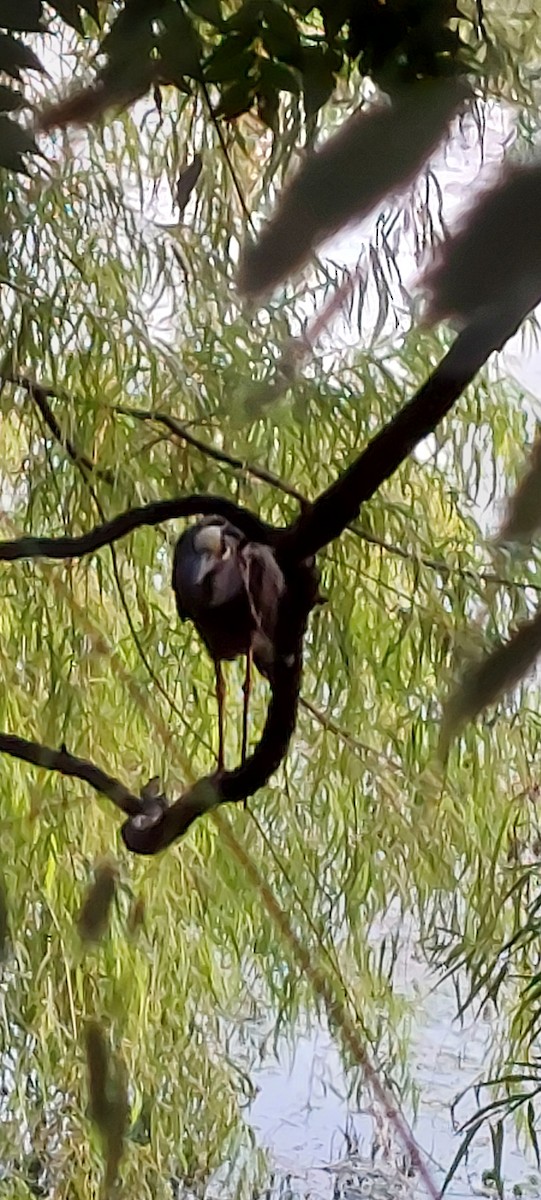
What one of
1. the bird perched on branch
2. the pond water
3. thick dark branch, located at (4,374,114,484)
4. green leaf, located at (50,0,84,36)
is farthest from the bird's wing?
green leaf, located at (50,0,84,36)

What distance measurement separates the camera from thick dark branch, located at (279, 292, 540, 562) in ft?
1.87

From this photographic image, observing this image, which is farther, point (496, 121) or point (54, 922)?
point (54, 922)

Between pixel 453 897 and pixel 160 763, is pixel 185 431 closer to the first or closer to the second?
pixel 160 763

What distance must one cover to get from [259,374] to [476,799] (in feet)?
0.91

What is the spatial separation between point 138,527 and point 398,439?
166mm

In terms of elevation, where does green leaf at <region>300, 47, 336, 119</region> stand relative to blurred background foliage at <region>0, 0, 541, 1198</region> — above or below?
above

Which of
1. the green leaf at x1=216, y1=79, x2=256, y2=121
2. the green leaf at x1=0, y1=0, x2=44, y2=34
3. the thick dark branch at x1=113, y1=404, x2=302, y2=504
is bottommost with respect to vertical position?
the thick dark branch at x1=113, y1=404, x2=302, y2=504

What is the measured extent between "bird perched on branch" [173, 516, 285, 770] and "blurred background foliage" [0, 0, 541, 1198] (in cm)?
2

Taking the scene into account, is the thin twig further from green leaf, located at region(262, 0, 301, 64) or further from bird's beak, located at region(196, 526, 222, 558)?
green leaf, located at region(262, 0, 301, 64)

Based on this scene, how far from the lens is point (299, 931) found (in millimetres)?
621

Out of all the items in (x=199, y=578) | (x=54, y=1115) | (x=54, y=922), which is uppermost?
(x=199, y=578)

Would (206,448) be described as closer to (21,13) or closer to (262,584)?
(262,584)

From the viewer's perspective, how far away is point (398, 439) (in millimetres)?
597

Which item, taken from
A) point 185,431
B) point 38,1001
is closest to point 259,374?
point 185,431
